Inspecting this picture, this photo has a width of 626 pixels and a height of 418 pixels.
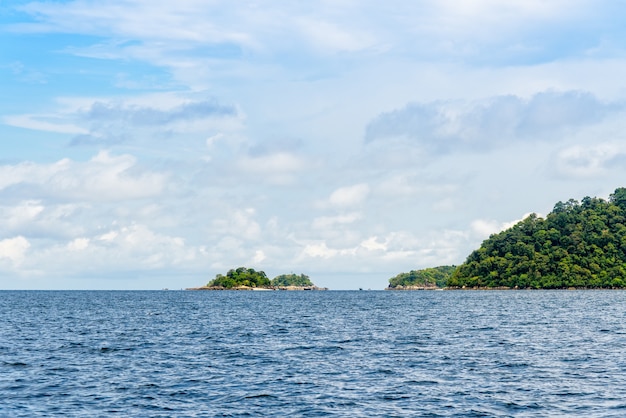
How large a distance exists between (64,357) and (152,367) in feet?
38.6

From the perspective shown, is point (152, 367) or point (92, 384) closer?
point (92, 384)

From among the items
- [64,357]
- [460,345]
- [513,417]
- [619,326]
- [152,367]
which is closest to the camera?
[513,417]

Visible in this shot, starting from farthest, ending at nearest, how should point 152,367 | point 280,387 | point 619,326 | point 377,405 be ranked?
point 619,326
point 152,367
point 280,387
point 377,405

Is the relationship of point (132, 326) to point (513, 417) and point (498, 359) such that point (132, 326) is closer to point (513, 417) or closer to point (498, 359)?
point (498, 359)

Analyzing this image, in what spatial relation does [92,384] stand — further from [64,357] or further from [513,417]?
[513,417]

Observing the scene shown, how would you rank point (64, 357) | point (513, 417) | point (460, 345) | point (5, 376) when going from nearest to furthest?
point (513, 417) → point (5, 376) → point (64, 357) → point (460, 345)

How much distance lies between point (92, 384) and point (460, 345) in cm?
3989

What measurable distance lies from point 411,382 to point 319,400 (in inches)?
356

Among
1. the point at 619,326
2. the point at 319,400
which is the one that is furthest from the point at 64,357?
the point at 619,326

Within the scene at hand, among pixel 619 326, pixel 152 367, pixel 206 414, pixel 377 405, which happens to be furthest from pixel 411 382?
pixel 619 326

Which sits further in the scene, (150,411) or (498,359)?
(498,359)

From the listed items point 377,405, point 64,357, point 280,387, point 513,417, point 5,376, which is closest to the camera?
point 513,417

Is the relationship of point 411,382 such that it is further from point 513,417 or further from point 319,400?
point 513,417

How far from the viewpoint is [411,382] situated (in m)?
50.1
